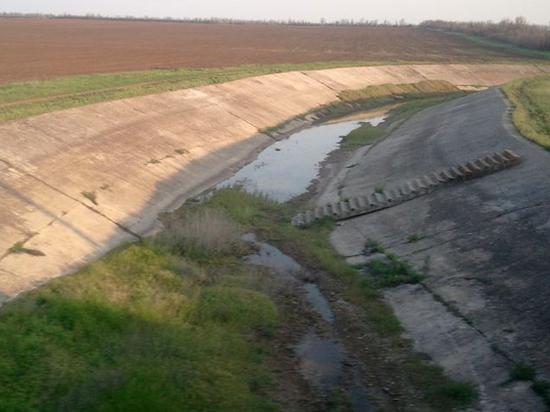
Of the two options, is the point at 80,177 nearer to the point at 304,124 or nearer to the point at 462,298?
the point at 462,298

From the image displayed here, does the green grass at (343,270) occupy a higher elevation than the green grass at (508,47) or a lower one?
lower

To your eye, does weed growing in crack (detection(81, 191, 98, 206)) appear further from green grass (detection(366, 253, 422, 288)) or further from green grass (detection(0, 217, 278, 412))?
green grass (detection(366, 253, 422, 288))

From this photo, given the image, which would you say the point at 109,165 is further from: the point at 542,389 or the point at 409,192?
the point at 542,389

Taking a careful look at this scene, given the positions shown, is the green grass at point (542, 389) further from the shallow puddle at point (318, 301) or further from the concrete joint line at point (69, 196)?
the concrete joint line at point (69, 196)

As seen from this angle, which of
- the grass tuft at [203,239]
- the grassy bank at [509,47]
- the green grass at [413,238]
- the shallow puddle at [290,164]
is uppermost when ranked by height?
the grassy bank at [509,47]

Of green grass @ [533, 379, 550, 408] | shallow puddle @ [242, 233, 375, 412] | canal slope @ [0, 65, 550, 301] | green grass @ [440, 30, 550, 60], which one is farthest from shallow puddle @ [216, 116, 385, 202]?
green grass @ [440, 30, 550, 60]

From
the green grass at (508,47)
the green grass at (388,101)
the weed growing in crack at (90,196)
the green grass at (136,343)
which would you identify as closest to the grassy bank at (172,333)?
the green grass at (136,343)

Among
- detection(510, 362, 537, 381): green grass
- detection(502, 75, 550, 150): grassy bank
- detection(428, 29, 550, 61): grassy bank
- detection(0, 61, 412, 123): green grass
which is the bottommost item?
detection(510, 362, 537, 381): green grass
